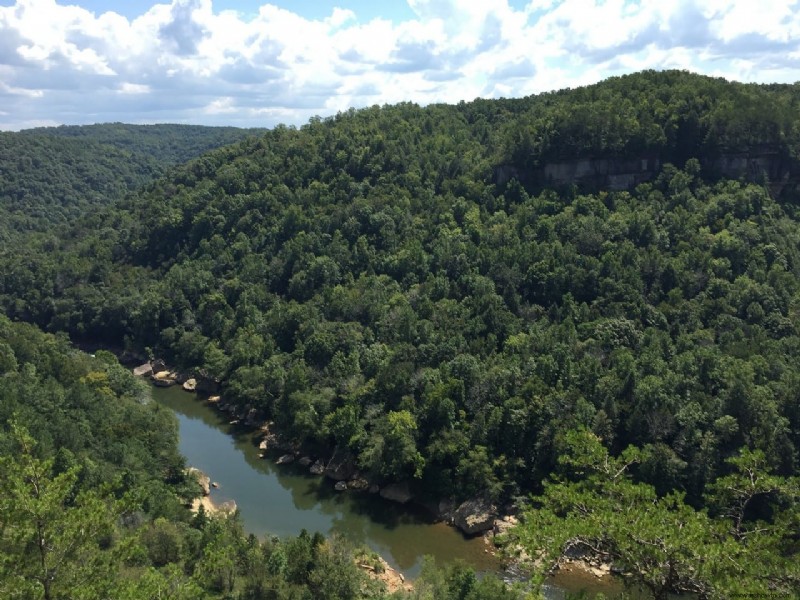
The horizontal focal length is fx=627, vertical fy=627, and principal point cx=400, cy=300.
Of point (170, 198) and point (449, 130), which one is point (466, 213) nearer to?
point (449, 130)

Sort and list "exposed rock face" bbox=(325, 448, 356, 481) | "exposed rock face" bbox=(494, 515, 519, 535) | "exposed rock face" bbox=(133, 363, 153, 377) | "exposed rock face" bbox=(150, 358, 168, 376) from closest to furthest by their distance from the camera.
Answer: "exposed rock face" bbox=(494, 515, 519, 535) < "exposed rock face" bbox=(325, 448, 356, 481) < "exposed rock face" bbox=(133, 363, 153, 377) < "exposed rock face" bbox=(150, 358, 168, 376)

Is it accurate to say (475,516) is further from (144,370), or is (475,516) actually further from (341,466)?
(144,370)

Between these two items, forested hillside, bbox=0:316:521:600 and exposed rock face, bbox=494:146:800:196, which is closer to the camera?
forested hillside, bbox=0:316:521:600

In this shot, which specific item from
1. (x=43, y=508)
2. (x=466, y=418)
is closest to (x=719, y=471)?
(x=466, y=418)

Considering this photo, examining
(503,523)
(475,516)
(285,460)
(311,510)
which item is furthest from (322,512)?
(503,523)

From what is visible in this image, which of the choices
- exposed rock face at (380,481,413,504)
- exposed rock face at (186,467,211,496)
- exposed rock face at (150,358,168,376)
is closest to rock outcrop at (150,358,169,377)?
exposed rock face at (150,358,168,376)

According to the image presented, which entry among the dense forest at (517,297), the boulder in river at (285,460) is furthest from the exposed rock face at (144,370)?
the boulder in river at (285,460)

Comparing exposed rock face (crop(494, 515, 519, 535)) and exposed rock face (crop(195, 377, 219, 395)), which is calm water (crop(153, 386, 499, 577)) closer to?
exposed rock face (crop(494, 515, 519, 535))
